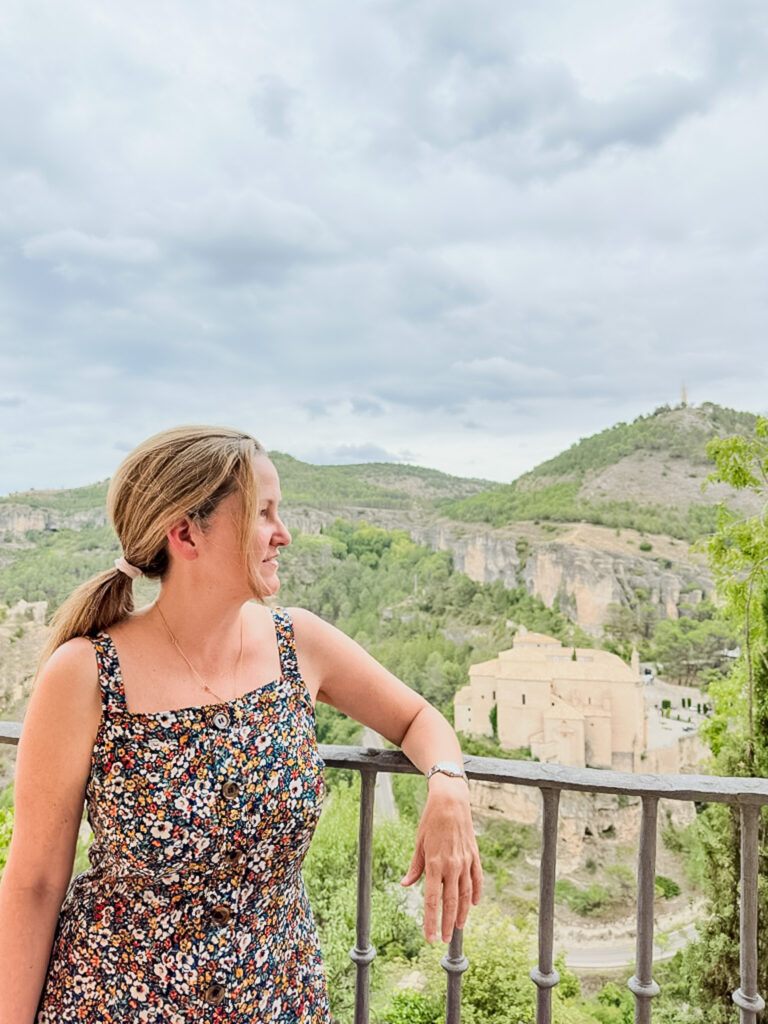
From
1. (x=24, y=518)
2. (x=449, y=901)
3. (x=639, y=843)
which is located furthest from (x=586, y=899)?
(x=449, y=901)

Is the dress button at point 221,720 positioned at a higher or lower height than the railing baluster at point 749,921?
higher

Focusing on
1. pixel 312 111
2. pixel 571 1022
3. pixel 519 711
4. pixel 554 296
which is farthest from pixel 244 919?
pixel 554 296

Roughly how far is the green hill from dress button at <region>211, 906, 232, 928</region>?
34592mm

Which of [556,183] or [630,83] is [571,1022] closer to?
[630,83]

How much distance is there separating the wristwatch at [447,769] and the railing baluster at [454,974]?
367 mm

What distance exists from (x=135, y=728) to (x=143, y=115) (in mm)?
5694

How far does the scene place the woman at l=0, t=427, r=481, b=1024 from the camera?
0.95 metres

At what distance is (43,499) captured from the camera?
61.0 ft

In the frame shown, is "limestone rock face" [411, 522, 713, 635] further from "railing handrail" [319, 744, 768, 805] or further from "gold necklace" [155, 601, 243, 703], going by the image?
"gold necklace" [155, 601, 243, 703]

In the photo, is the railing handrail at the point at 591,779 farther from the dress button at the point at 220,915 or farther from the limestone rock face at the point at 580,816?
the limestone rock face at the point at 580,816

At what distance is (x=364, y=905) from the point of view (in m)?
1.30

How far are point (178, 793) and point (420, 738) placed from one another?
1.29 feet

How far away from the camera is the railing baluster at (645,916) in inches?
46.0

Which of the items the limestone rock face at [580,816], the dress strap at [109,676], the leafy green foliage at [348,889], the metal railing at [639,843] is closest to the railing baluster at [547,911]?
the metal railing at [639,843]
